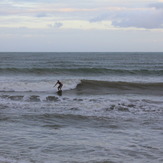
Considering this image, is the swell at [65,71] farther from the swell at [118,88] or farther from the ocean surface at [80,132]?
the ocean surface at [80,132]

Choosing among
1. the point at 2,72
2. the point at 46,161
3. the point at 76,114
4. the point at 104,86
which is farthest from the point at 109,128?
the point at 2,72

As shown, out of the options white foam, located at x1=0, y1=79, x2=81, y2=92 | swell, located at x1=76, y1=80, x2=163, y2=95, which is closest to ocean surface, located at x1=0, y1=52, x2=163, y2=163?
white foam, located at x1=0, y1=79, x2=81, y2=92

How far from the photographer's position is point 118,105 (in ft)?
50.2

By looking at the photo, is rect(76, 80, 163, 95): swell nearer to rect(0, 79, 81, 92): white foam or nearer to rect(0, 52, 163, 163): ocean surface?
rect(0, 79, 81, 92): white foam

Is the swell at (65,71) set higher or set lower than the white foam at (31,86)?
higher

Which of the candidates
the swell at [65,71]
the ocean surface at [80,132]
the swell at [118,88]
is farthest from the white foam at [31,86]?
the swell at [65,71]

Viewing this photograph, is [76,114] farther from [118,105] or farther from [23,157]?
[23,157]

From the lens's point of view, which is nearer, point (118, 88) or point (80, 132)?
point (80, 132)

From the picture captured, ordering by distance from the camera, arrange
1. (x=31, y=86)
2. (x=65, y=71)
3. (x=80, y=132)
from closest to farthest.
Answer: (x=80, y=132) < (x=31, y=86) < (x=65, y=71)

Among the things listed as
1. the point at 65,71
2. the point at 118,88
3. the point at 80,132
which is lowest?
the point at 80,132

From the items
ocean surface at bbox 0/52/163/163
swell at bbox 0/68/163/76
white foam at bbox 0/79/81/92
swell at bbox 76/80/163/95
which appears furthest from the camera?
swell at bbox 0/68/163/76

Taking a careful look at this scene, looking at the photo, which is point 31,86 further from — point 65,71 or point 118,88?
point 65,71

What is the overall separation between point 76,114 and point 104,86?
12436 millimetres

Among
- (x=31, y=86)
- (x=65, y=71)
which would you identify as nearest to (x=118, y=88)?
(x=31, y=86)
